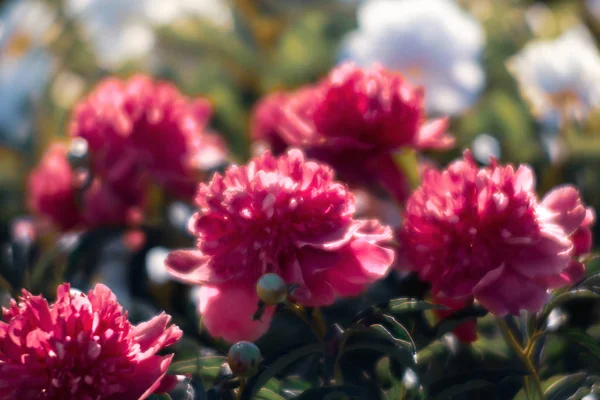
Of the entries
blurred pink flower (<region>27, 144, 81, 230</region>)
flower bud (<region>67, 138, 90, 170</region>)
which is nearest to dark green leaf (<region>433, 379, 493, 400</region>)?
flower bud (<region>67, 138, 90, 170</region>)

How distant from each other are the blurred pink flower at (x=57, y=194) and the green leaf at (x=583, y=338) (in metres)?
0.56

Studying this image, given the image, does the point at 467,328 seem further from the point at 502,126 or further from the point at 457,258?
the point at 502,126

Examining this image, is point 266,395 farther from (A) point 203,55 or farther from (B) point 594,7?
(B) point 594,7

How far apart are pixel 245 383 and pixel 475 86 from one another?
67cm

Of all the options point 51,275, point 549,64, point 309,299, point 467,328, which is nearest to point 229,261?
point 309,299

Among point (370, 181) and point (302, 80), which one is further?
point (302, 80)

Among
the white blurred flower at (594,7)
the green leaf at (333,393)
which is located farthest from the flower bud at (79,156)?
the white blurred flower at (594,7)

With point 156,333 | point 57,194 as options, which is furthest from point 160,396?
point 57,194

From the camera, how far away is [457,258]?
1.62 ft

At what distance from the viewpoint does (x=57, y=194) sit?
88 cm

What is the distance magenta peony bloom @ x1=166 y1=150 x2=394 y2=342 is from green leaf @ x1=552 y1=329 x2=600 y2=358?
12 centimetres

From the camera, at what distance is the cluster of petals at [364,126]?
0.62 m

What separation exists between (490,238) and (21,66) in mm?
1006

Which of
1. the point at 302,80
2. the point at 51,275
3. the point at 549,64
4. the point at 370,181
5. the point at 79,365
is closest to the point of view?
the point at 79,365
